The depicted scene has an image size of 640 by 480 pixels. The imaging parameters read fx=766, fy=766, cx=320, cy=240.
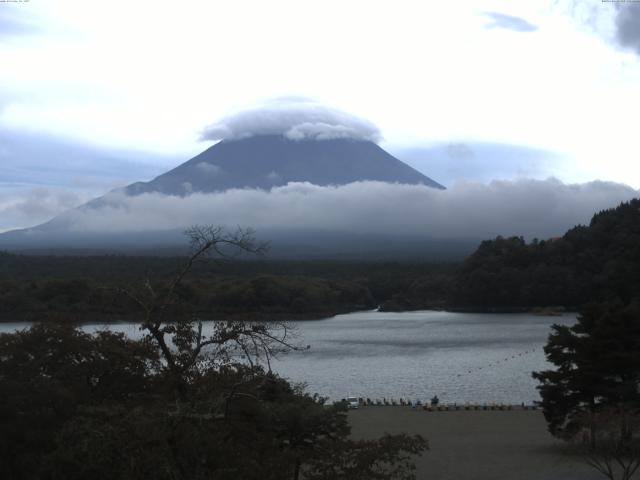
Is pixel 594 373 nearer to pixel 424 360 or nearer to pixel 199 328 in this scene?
pixel 199 328

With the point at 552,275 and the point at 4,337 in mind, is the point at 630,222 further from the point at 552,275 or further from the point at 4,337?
the point at 4,337

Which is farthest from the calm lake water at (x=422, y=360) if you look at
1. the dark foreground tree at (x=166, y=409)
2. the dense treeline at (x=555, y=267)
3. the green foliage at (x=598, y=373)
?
the dark foreground tree at (x=166, y=409)

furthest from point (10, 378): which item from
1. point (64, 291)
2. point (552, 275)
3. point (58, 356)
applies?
point (552, 275)

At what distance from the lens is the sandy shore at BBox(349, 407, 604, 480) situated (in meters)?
11.1

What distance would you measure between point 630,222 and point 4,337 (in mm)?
50250

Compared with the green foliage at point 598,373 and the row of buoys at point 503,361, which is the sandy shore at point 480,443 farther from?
the row of buoys at point 503,361

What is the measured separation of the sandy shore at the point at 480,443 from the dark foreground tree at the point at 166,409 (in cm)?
307

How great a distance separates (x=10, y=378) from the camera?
25.7 ft

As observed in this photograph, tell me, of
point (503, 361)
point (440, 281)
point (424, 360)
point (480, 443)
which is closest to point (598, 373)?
point (480, 443)

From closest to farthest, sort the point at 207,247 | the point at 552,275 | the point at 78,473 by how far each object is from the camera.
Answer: the point at 207,247, the point at 78,473, the point at 552,275

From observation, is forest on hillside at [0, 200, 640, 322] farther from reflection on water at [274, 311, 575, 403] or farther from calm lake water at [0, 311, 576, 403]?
reflection on water at [274, 311, 575, 403]

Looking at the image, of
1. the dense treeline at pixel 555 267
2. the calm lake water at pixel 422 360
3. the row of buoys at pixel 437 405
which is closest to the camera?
the row of buoys at pixel 437 405

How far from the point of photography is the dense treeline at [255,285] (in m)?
38.6

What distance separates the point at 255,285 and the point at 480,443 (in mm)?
34052
